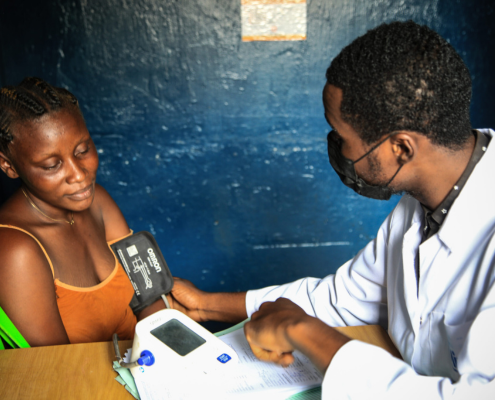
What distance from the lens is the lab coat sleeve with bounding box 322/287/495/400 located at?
85cm

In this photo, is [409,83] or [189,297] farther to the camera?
[189,297]

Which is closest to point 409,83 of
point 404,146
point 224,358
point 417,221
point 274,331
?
point 404,146

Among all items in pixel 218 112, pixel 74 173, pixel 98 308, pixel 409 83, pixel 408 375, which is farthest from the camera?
pixel 218 112

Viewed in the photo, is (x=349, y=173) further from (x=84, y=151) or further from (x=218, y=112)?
(x=218, y=112)

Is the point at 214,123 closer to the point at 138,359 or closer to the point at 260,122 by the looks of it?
the point at 260,122

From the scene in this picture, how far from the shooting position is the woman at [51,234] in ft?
4.01

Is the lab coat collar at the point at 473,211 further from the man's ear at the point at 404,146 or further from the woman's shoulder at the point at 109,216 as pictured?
the woman's shoulder at the point at 109,216

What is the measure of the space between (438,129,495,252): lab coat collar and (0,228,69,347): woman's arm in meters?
1.09

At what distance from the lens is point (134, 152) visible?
266 cm

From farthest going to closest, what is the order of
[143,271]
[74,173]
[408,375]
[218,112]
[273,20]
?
[218,112]
[273,20]
[143,271]
[74,173]
[408,375]

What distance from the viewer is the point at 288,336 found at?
996 mm

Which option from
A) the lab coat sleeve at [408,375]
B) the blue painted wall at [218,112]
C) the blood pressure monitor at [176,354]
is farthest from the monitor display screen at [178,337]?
the blue painted wall at [218,112]

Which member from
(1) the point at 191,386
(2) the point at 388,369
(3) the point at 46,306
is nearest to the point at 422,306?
(2) the point at 388,369

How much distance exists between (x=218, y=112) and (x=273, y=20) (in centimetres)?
62
